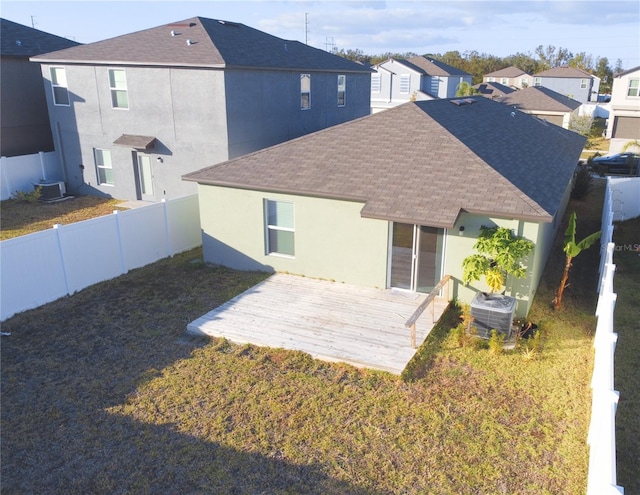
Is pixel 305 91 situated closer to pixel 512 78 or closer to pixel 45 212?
pixel 45 212

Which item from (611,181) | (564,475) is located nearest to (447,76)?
(611,181)

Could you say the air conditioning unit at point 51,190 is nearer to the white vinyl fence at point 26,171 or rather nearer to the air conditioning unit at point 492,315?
the white vinyl fence at point 26,171

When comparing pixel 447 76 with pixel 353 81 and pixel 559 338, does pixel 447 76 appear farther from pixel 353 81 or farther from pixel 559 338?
pixel 559 338

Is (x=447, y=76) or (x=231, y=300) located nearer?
(x=231, y=300)

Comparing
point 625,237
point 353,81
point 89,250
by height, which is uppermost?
point 353,81

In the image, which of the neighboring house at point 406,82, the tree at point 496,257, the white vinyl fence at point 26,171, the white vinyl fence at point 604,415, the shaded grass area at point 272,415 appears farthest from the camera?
the neighboring house at point 406,82

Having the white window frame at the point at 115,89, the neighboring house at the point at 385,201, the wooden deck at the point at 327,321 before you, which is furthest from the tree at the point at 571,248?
the white window frame at the point at 115,89
